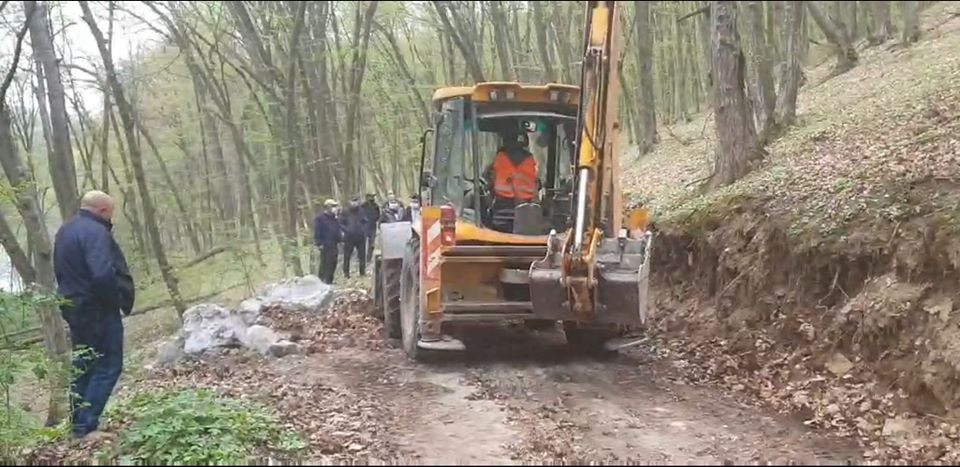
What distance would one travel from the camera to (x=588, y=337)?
930 cm

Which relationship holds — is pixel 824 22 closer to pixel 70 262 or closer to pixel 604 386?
pixel 604 386

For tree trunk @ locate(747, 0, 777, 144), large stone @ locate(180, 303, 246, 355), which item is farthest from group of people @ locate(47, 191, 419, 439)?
tree trunk @ locate(747, 0, 777, 144)

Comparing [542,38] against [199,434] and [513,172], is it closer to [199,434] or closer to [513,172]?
[513,172]

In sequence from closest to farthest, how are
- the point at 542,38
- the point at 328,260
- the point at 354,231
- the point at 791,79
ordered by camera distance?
the point at 791,79 < the point at 328,260 < the point at 354,231 < the point at 542,38

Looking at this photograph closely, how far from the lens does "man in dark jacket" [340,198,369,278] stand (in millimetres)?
18562

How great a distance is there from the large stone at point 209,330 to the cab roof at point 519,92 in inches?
149

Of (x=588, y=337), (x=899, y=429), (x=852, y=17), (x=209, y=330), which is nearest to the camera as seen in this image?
(x=899, y=429)

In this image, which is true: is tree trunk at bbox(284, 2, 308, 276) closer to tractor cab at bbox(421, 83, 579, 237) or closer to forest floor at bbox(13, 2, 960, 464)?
forest floor at bbox(13, 2, 960, 464)

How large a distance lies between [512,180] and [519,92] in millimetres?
897

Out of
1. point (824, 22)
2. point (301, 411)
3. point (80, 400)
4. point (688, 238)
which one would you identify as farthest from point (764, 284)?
point (824, 22)

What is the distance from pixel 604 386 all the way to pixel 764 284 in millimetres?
2146

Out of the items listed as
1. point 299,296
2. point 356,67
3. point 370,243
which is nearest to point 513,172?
point 299,296

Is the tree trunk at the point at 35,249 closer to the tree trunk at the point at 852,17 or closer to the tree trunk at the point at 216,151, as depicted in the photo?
the tree trunk at the point at 216,151

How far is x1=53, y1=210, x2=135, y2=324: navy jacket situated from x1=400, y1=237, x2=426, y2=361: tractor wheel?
3.18m
